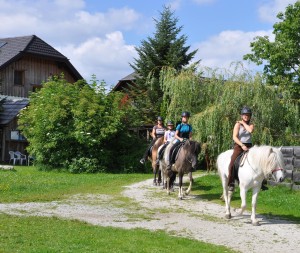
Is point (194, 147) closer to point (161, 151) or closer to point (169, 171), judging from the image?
point (169, 171)

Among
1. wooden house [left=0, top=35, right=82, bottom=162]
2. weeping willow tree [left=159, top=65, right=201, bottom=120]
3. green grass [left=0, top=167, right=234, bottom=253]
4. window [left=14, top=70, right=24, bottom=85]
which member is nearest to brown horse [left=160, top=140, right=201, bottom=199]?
green grass [left=0, top=167, right=234, bottom=253]

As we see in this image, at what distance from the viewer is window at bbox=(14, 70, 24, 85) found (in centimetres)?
4606

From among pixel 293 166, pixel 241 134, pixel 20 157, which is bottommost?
pixel 20 157

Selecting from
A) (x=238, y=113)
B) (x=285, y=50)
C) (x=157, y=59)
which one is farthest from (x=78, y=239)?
(x=285, y=50)

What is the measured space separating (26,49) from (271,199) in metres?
33.6

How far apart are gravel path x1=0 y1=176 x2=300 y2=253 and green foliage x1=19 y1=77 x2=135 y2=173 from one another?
10030 millimetres

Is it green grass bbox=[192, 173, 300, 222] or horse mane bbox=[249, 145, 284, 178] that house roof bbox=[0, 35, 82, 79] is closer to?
green grass bbox=[192, 173, 300, 222]

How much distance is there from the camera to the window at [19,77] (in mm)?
46062

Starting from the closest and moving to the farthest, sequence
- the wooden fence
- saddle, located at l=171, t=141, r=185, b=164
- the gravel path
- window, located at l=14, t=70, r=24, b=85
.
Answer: the gravel path
saddle, located at l=171, t=141, r=185, b=164
the wooden fence
window, located at l=14, t=70, r=24, b=85

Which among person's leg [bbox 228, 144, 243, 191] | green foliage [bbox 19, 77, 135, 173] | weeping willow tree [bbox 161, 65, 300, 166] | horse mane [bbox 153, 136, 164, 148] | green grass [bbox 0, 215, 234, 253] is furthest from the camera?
green foliage [bbox 19, 77, 135, 173]

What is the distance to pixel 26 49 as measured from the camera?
4497 centimetres

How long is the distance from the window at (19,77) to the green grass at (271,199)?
29716mm

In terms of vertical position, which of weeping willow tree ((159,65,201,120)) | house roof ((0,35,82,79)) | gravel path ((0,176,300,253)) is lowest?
gravel path ((0,176,300,253))

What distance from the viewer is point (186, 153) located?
52.8ft
